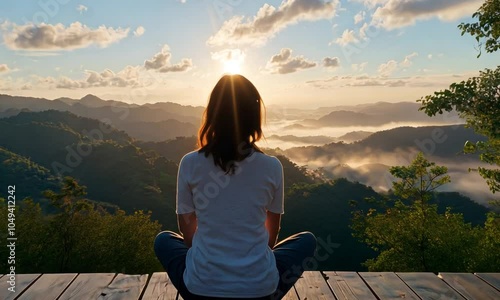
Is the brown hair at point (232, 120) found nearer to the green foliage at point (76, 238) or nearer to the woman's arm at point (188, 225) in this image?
the woman's arm at point (188, 225)

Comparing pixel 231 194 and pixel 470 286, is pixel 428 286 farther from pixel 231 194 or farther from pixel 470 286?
pixel 231 194

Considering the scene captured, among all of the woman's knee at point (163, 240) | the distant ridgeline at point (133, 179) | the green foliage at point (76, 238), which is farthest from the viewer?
Result: the distant ridgeline at point (133, 179)

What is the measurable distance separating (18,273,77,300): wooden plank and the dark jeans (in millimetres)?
1214

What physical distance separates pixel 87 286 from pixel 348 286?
1.92 metres

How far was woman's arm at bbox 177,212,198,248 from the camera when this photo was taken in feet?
6.97

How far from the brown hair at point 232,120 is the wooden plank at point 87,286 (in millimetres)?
1774

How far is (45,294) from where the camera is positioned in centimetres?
311

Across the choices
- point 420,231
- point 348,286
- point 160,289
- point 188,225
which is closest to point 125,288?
point 160,289

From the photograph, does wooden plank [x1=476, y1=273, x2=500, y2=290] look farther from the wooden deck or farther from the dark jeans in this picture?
the dark jeans

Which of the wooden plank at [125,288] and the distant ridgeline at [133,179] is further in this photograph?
the distant ridgeline at [133,179]

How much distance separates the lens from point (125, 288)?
322 centimetres

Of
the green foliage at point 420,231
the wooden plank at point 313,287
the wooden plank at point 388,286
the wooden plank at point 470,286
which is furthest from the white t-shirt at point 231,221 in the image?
the green foliage at point 420,231

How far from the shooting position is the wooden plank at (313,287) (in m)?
3.12

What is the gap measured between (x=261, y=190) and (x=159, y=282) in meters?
1.75
